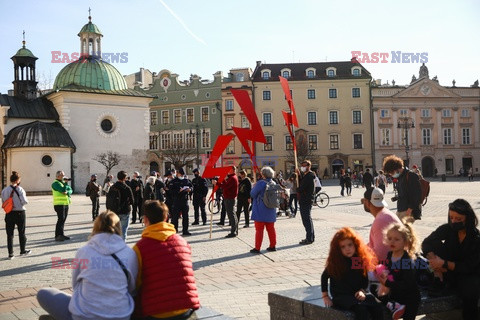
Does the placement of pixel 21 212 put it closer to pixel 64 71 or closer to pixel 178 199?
pixel 178 199

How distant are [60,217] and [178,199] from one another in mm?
3096

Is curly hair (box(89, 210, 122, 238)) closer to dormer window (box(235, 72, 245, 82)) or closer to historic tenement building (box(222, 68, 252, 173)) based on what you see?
historic tenement building (box(222, 68, 252, 173))

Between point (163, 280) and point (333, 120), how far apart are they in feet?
206

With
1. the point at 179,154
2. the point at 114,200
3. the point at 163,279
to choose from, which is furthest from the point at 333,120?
the point at 163,279

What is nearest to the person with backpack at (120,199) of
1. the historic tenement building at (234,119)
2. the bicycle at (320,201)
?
the bicycle at (320,201)

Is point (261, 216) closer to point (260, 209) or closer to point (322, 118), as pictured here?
point (260, 209)

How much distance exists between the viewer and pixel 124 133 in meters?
50.0

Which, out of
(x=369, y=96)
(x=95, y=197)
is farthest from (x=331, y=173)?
(x=95, y=197)

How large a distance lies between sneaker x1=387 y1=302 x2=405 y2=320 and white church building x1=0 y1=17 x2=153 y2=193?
136ft

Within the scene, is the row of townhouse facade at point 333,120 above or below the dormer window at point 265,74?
below

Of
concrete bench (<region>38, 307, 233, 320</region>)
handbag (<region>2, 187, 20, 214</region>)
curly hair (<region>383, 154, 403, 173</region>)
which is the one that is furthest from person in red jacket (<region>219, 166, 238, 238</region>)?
concrete bench (<region>38, 307, 233, 320</region>)

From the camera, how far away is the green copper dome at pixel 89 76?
4894 centimetres

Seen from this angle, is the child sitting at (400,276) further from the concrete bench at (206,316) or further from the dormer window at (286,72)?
the dormer window at (286,72)

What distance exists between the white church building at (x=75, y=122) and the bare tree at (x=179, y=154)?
991 cm
